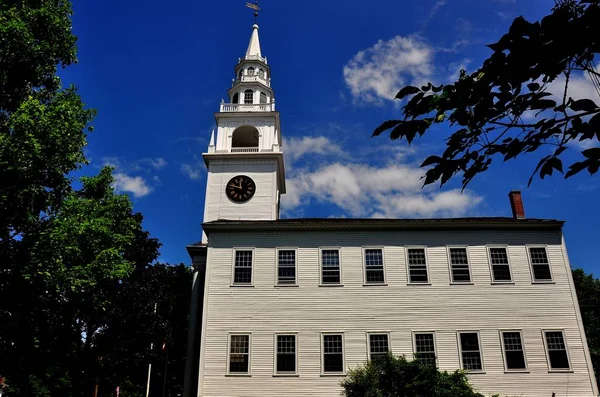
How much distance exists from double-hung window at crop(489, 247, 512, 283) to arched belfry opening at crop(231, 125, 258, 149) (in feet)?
68.0

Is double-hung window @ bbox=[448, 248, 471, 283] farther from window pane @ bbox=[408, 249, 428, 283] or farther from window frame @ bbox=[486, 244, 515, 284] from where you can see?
window pane @ bbox=[408, 249, 428, 283]

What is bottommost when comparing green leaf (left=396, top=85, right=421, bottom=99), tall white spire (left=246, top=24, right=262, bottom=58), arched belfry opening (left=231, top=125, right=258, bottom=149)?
green leaf (left=396, top=85, right=421, bottom=99)

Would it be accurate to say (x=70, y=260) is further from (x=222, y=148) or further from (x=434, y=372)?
(x=222, y=148)

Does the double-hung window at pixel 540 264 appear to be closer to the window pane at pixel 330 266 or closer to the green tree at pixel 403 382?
the green tree at pixel 403 382

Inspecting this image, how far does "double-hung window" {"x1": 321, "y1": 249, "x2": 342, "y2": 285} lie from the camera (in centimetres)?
2391

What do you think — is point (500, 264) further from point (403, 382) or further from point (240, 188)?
point (240, 188)

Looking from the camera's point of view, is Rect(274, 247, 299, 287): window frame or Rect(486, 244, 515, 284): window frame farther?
Rect(274, 247, 299, 287): window frame

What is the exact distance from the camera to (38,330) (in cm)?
1947

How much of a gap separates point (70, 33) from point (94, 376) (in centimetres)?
1905

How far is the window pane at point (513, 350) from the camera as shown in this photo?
72.2ft

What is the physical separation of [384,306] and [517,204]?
10.7m

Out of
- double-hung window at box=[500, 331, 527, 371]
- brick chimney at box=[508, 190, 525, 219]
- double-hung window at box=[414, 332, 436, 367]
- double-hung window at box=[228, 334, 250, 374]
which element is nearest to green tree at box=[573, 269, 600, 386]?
brick chimney at box=[508, 190, 525, 219]

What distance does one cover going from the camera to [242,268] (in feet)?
79.4

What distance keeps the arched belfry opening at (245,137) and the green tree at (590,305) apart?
3050 cm
